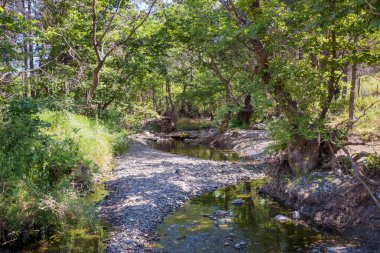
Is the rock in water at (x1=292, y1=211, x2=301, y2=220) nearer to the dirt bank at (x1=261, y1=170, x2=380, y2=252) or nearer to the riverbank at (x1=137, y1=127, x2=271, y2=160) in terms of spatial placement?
the dirt bank at (x1=261, y1=170, x2=380, y2=252)

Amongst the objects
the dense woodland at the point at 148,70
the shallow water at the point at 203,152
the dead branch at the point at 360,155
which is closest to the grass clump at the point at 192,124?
the shallow water at the point at 203,152

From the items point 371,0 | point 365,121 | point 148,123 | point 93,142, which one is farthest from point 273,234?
point 148,123

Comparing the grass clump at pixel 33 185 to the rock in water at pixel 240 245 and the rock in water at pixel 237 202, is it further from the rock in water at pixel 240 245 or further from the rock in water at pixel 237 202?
the rock in water at pixel 237 202

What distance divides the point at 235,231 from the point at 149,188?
367 cm

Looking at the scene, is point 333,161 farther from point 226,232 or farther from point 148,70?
point 148,70

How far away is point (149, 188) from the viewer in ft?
33.0

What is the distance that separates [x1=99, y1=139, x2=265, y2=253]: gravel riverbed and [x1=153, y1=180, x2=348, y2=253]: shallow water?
43 centimetres

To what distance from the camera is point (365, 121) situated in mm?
15039

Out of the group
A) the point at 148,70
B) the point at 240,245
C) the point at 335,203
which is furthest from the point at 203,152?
the point at 240,245

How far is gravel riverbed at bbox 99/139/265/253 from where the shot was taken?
6.88 meters

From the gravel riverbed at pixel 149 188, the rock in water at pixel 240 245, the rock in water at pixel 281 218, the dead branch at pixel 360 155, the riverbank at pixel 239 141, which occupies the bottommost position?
the rock in water at pixel 240 245

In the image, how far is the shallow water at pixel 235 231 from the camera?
639 centimetres

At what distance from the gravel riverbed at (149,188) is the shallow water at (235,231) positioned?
43 cm

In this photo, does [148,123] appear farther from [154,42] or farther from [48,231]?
[48,231]
